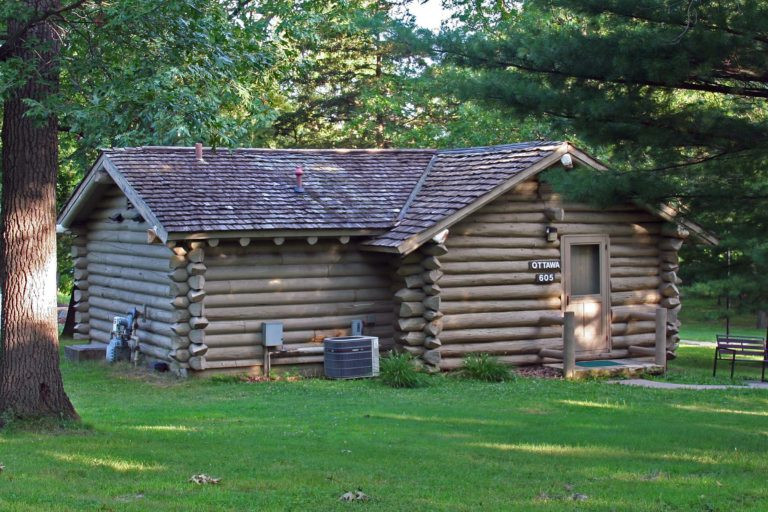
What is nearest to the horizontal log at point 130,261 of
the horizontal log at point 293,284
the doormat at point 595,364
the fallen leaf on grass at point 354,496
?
the horizontal log at point 293,284

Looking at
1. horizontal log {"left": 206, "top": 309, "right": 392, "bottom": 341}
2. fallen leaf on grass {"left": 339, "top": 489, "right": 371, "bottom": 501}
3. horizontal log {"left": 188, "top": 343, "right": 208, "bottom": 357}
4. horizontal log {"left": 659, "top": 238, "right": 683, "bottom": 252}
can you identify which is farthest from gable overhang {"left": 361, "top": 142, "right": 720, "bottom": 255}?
fallen leaf on grass {"left": 339, "top": 489, "right": 371, "bottom": 501}

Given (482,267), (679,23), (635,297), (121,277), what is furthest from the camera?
(121,277)

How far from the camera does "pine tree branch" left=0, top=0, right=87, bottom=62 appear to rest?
10859 mm

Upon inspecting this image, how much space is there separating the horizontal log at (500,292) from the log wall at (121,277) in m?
5.04

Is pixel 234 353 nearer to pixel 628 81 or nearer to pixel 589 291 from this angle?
pixel 589 291

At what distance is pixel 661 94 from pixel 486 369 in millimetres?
7981

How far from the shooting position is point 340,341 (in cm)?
1819

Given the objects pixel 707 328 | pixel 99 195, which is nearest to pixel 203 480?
pixel 99 195

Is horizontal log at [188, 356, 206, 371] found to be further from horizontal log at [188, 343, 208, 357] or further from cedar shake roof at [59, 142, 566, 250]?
cedar shake roof at [59, 142, 566, 250]

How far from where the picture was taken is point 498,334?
19.4 meters

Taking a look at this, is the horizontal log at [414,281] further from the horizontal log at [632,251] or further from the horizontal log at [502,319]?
the horizontal log at [632,251]

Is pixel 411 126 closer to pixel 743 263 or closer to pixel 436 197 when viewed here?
pixel 436 197

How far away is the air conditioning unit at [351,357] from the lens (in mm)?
18125

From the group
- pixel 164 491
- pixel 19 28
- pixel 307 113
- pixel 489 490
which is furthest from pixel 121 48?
pixel 307 113
